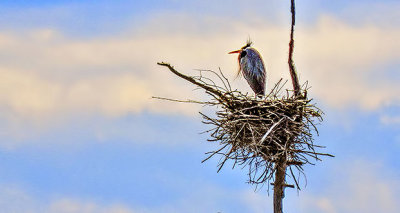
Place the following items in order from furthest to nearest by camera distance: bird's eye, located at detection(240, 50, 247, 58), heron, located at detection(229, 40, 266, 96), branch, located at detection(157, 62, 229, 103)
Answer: bird's eye, located at detection(240, 50, 247, 58) → heron, located at detection(229, 40, 266, 96) → branch, located at detection(157, 62, 229, 103)

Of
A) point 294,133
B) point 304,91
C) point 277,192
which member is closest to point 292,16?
point 304,91

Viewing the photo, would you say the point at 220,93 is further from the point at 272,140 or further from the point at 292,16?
the point at 292,16

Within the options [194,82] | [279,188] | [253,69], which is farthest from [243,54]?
[279,188]

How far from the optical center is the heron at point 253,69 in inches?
429

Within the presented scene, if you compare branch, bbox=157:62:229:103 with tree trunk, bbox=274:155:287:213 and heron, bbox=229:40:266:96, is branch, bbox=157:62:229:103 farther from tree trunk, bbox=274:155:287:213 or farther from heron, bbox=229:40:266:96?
heron, bbox=229:40:266:96

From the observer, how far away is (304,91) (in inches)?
361

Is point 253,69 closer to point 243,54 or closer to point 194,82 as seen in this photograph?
point 243,54

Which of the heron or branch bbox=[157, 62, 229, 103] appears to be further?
the heron

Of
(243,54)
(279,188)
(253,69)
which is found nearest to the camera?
(279,188)

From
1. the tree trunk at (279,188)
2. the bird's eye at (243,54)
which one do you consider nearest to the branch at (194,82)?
the tree trunk at (279,188)

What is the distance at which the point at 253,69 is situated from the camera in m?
10.9

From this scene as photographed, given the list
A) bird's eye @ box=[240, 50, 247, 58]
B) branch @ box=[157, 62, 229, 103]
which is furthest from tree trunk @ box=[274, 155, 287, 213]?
bird's eye @ box=[240, 50, 247, 58]

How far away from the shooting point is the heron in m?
10.9

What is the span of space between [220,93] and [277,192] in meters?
1.54
